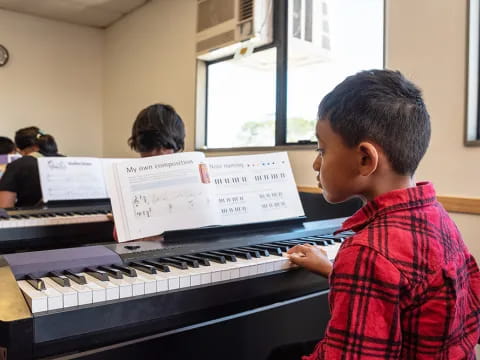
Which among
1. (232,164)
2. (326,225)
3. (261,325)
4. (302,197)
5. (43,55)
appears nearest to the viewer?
(261,325)

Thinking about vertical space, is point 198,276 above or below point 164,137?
below

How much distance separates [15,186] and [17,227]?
0.92 metres

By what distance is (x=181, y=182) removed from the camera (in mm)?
1300

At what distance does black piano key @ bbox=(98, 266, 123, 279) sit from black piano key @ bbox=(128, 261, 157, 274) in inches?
2.2

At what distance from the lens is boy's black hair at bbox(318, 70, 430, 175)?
0.82m

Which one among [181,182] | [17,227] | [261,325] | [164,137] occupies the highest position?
[164,137]

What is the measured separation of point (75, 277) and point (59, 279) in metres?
0.03

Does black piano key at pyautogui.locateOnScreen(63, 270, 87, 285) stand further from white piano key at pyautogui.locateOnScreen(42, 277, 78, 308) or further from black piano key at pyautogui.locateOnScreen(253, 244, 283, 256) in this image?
black piano key at pyautogui.locateOnScreen(253, 244, 283, 256)

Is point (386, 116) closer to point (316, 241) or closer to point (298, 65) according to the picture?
point (316, 241)

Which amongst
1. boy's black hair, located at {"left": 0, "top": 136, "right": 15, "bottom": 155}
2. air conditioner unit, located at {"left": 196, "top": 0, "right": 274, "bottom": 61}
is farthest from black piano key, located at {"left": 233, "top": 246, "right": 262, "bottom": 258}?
boy's black hair, located at {"left": 0, "top": 136, "right": 15, "bottom": 155}

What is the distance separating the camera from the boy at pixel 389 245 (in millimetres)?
695

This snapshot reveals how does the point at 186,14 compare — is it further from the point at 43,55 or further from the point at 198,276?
the point at 198,276

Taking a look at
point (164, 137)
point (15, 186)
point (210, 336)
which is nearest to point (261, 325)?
point (210, 336)

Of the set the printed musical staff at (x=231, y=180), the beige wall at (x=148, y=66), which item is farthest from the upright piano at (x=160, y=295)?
the beige wall at (x=148, y=66)
